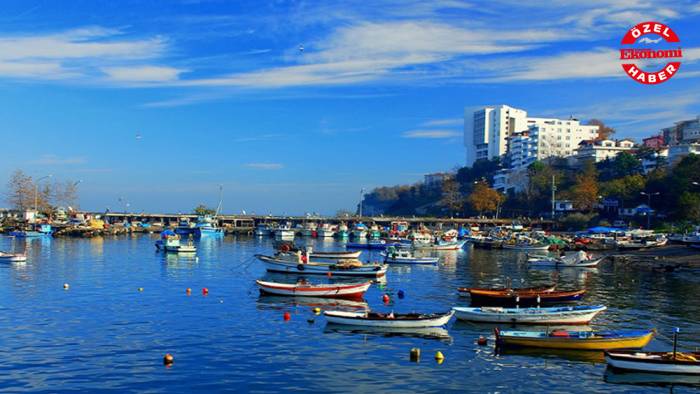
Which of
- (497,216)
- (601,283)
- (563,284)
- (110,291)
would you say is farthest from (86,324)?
(497,216)

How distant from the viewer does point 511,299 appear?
45250mm

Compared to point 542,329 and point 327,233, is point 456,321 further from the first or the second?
point 327,233

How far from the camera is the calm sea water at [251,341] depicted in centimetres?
2636

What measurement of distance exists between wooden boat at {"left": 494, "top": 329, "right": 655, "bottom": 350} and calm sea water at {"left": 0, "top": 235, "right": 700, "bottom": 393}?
0.64m

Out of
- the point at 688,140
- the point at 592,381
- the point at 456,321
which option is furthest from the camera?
the point at 688,140

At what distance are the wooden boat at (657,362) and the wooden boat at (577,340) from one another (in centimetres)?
276

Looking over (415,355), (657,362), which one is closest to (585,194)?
(657,362)

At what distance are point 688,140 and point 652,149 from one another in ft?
69.1

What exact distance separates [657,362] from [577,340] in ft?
14.9

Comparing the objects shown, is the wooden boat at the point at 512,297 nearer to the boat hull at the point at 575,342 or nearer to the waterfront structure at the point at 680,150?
the boat hull at the point at 575,342

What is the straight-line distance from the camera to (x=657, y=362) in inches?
1076

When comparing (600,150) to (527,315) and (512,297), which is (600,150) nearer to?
(512,297)

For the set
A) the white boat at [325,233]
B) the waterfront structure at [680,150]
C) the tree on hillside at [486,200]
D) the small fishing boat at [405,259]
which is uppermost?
the waterfront structure at [680,150]

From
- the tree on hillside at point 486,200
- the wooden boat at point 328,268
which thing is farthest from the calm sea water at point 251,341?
the tree on hillside at point 486,200
